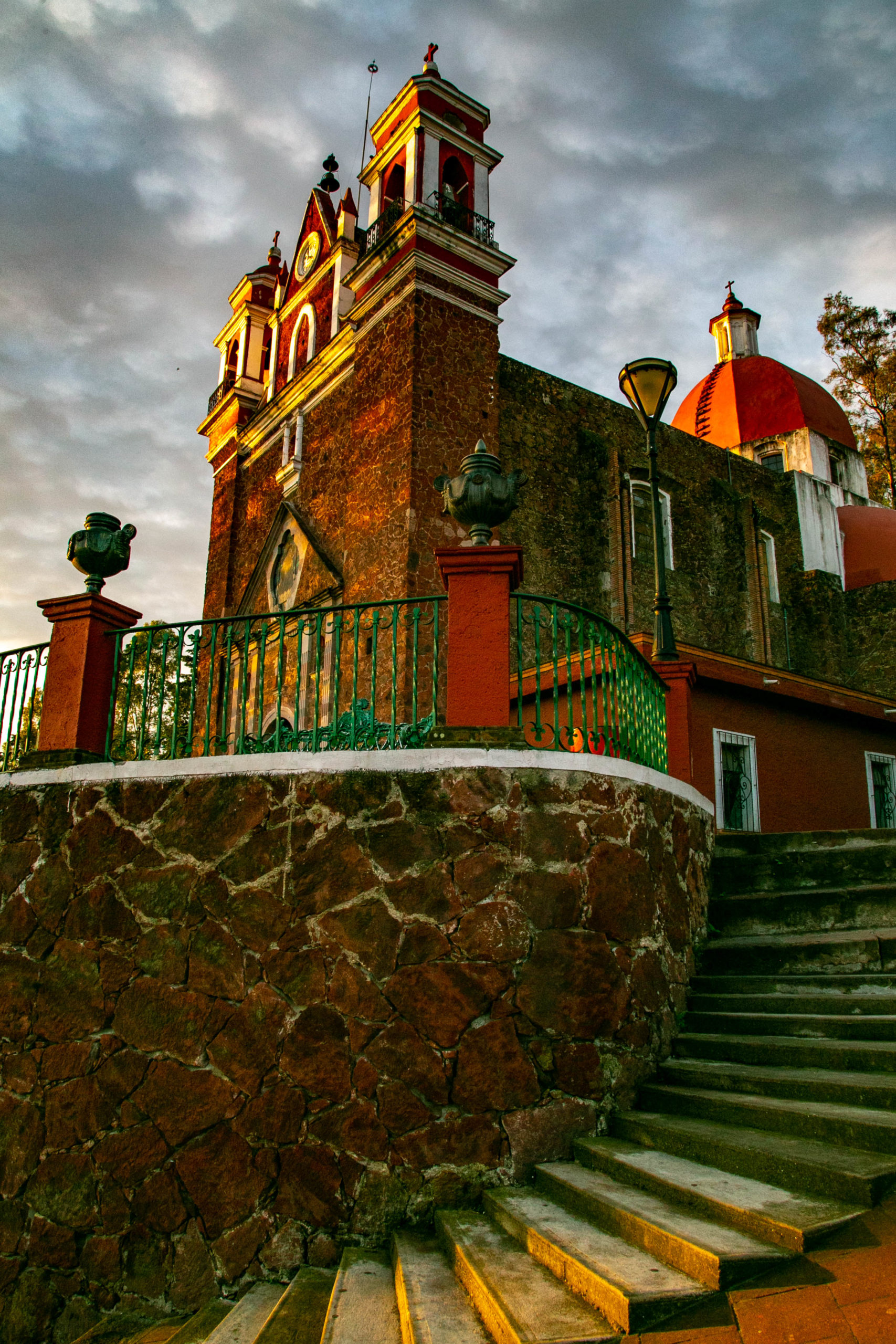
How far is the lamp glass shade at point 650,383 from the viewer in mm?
7957

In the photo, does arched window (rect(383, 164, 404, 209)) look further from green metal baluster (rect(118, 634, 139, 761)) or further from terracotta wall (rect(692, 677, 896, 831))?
green metal baluster (rect(118, 634, 139, 761))

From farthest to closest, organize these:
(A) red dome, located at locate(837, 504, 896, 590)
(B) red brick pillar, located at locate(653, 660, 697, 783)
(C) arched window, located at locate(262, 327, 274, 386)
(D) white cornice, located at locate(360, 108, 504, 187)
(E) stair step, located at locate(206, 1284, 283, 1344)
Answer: (A) red dome, located at locate(837, 504, 896, 590) < (C) arched window, located at locate(262, 327, 274, 386) < (D) white cornice, located at locate(360, 108, 504, 187) < (B) red brick pillar, located at locate(653, 660, 697, 783) < (E) stair step, located at locate(206, 1284, 283, 1344)

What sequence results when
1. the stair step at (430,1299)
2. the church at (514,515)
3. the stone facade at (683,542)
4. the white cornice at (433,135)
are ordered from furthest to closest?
the stone facade at (683,542) → the white cornice at (433,135) → the church at (514,515) → the stair step at (430,1299)

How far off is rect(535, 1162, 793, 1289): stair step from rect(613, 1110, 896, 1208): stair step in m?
0.31

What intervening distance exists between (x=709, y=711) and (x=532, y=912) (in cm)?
656

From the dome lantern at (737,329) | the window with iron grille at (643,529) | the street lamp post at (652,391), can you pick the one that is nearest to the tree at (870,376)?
the dome lantern at (737,329)

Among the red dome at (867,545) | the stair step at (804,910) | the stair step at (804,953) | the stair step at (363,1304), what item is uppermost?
the red dome at (867,545)

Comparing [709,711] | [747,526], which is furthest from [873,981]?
[747,526]

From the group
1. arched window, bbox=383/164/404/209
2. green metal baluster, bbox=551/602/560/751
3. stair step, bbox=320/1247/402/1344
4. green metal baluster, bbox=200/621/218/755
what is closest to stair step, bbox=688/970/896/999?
green metal baluster, bbox=551/602/560/751

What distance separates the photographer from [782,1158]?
135 inches

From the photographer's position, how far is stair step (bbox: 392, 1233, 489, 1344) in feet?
10.6

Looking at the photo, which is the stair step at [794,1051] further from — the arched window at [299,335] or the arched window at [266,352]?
the arched window at [266,352]

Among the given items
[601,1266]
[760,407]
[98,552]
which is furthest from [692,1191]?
[760,407]

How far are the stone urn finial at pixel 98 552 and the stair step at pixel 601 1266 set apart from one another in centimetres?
452
